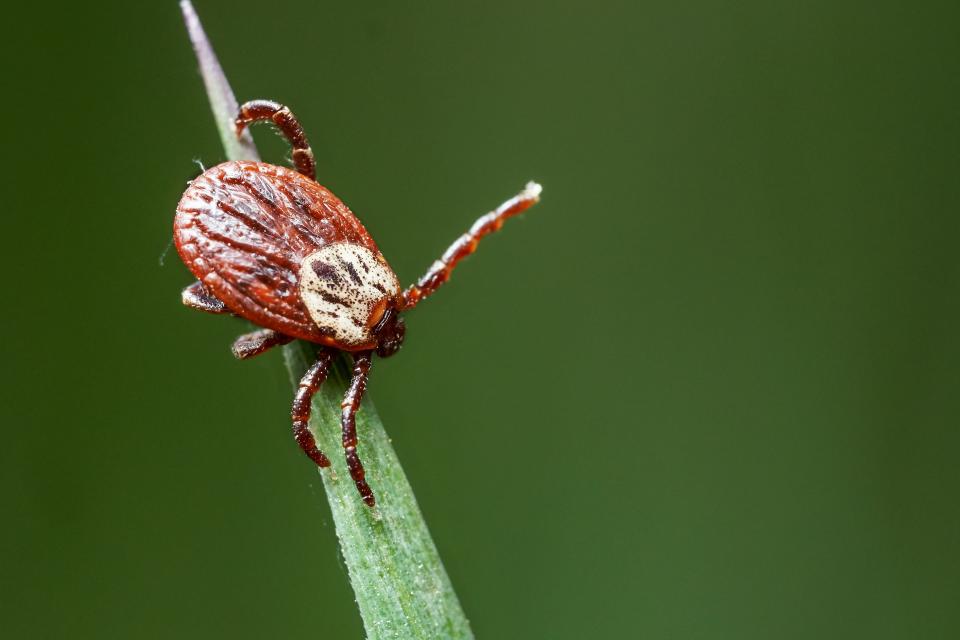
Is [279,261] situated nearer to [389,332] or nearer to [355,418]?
[389,332]

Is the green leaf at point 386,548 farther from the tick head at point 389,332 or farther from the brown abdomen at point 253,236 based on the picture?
the tick head at point 389,332

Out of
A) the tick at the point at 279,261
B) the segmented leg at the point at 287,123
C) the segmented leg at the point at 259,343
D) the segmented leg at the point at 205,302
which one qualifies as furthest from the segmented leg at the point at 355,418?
the segmented leg at the point at 287,123

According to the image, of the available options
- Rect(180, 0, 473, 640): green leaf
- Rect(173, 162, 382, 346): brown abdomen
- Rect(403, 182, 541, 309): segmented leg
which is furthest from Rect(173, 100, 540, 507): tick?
Rect(180, 0, 473, 640): green leaf

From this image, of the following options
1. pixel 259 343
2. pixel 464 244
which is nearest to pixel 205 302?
pixel 259 343

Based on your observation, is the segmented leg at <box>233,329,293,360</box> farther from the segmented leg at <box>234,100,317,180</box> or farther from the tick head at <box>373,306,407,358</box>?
the segmented leg at <box>234,100,317,180</box>

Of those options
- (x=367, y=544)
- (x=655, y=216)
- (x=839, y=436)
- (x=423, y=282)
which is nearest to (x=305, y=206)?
(x=423, y=282)

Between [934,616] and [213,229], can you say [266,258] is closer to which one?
[213,229]
